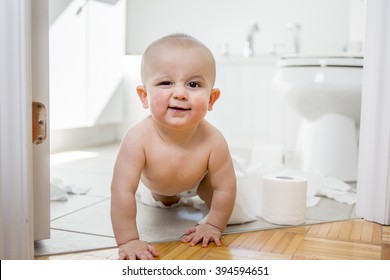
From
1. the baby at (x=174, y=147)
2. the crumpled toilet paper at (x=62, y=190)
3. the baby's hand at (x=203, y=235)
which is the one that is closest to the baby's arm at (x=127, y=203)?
the baby at (x=174, y=147)

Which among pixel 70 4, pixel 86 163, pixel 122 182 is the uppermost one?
pixel 70 4

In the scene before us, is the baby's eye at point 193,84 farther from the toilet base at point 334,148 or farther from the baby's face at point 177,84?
the toilet base at point 334,148

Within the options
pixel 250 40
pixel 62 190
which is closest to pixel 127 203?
pixel 62 190

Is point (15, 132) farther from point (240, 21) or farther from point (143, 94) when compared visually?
point (240, 21)

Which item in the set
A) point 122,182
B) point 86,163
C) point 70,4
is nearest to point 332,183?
point 122,182


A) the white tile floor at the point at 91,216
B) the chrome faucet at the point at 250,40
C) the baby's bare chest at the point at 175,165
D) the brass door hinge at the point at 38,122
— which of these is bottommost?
the white tile floor at the point at 91,216

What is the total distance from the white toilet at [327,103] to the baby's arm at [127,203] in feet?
2.88

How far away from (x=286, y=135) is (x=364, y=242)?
1.48 m

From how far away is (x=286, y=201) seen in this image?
3.34 feet

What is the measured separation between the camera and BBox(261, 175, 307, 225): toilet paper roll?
1017 mm

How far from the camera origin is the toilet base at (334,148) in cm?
158

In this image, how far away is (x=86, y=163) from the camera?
1896 mm
